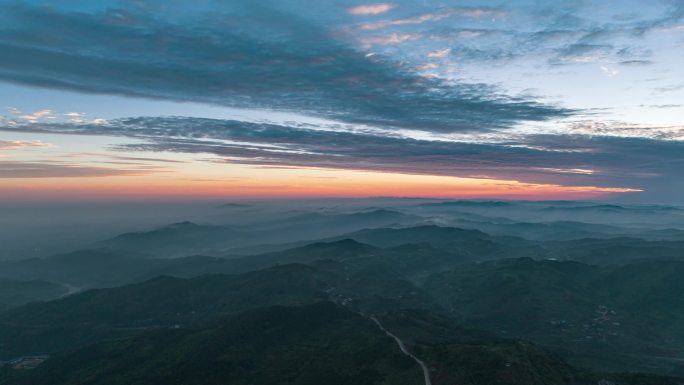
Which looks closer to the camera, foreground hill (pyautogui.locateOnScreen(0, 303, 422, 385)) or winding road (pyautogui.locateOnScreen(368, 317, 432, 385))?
winding road (pyautogui.locateOnScreen(368, 317, 432, 385))

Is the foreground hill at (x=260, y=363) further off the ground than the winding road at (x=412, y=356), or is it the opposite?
the winding road at (x=412, y=356)

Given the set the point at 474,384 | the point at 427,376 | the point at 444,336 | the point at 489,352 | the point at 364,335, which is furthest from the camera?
the point at 444,336

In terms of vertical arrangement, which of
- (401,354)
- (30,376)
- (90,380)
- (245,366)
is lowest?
(30,376)

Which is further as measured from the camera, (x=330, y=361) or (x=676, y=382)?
(x=330, y=361)

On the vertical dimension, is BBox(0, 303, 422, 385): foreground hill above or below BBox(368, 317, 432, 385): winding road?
below

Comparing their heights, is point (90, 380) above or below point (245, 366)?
below

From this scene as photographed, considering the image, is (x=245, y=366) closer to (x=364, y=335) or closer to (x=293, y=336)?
(x=293, y=336)

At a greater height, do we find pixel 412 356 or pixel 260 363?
pixel 412 356

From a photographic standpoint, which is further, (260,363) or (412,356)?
(260,363)

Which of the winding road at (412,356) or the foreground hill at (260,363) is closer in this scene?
the winding road at (412,356)

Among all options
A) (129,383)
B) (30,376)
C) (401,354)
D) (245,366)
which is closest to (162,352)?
(129,383)

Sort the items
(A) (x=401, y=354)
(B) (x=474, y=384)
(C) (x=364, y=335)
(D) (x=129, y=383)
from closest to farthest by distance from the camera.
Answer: (B) (x=474, y=384) → (A) (x=401, y=354) → (D) (x=129, y=383) → (C) (x=364, y=335)
